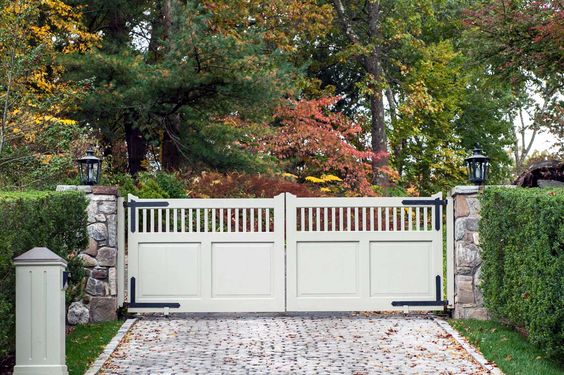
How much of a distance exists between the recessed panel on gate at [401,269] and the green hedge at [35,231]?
11.3ft

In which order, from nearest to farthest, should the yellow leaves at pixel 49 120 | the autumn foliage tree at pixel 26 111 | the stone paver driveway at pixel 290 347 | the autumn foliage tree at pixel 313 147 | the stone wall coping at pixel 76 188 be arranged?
1. the stone paver driveway at pixel 290 347
2. the stone wall coping at pixel 76 188
3. the autumn foliage tree at pixel 26 111
4. the yellow leaves at pixel 49 120
5. the autumn foliage tree at pixel 313 147

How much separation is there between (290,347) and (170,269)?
264 cm

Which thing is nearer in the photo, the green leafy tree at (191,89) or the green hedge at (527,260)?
the green hedge at (527,260)

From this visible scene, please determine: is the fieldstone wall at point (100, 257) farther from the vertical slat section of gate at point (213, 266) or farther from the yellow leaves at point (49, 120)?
the yellow leaves at point (49, 120)

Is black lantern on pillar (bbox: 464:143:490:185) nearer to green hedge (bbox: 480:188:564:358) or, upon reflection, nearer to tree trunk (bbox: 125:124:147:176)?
green hedge (bbox: 480:188:564:358)

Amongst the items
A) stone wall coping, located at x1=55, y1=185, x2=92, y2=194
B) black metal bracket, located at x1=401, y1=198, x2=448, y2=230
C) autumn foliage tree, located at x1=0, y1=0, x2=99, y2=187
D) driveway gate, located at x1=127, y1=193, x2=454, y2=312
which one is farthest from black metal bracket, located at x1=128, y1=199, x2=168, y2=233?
autumn foliage tree, located at x1=0, y1=0, x2=99, y2=187

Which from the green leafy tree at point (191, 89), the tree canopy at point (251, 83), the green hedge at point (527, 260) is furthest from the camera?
the green leafy tree at point (191, 89)

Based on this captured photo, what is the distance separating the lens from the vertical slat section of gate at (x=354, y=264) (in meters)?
11.4

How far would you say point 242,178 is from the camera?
683 inches

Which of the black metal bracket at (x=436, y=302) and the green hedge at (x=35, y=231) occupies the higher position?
the green hedge at (x=35, y=231)

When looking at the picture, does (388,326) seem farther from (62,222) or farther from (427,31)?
(427,31)

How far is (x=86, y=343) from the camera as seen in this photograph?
9.66 meters

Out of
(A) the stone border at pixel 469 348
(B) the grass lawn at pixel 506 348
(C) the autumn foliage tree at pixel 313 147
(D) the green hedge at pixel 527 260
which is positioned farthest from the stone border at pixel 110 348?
(C) the autumn foliage tree at pixel 313 147

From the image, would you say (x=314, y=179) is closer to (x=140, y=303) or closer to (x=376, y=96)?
(x=376, y=96)
